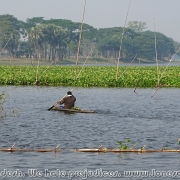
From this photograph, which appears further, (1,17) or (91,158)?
(1,17)

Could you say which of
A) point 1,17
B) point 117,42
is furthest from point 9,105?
point 117,42

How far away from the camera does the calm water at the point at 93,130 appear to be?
13758 mm

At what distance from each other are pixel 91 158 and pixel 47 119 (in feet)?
29.4

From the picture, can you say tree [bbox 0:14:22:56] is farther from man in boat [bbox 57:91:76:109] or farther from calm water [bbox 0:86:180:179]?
man in boat [bbox 57:91:76:109]

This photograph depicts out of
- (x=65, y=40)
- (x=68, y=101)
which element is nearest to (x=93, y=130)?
(x=68, y=101)

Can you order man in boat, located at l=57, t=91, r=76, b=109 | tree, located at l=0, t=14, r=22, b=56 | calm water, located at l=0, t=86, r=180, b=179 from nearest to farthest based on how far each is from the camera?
calm water, located at l=0, t=86, r=180, b=179 < man in boat, located at l=57, t=91, r=76, b=109 < tree, located at l=0, t=14, r=22, b=56

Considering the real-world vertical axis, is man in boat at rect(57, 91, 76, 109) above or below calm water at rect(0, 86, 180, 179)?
above

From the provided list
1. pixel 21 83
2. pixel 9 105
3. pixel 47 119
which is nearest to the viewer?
pixel 47 119

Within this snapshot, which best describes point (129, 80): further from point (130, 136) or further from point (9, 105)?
point (130, 136)

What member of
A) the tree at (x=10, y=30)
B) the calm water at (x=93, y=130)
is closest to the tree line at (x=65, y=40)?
the tree at (x=10, y=30)

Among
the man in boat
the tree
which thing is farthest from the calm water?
the tree

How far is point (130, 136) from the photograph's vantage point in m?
18.7

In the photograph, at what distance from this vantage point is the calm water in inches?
Answer: 542

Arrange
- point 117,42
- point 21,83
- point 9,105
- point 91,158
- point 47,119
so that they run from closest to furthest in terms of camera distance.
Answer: point 91,158, point 47,119, point 9,105, point 21,83, point 117,42
